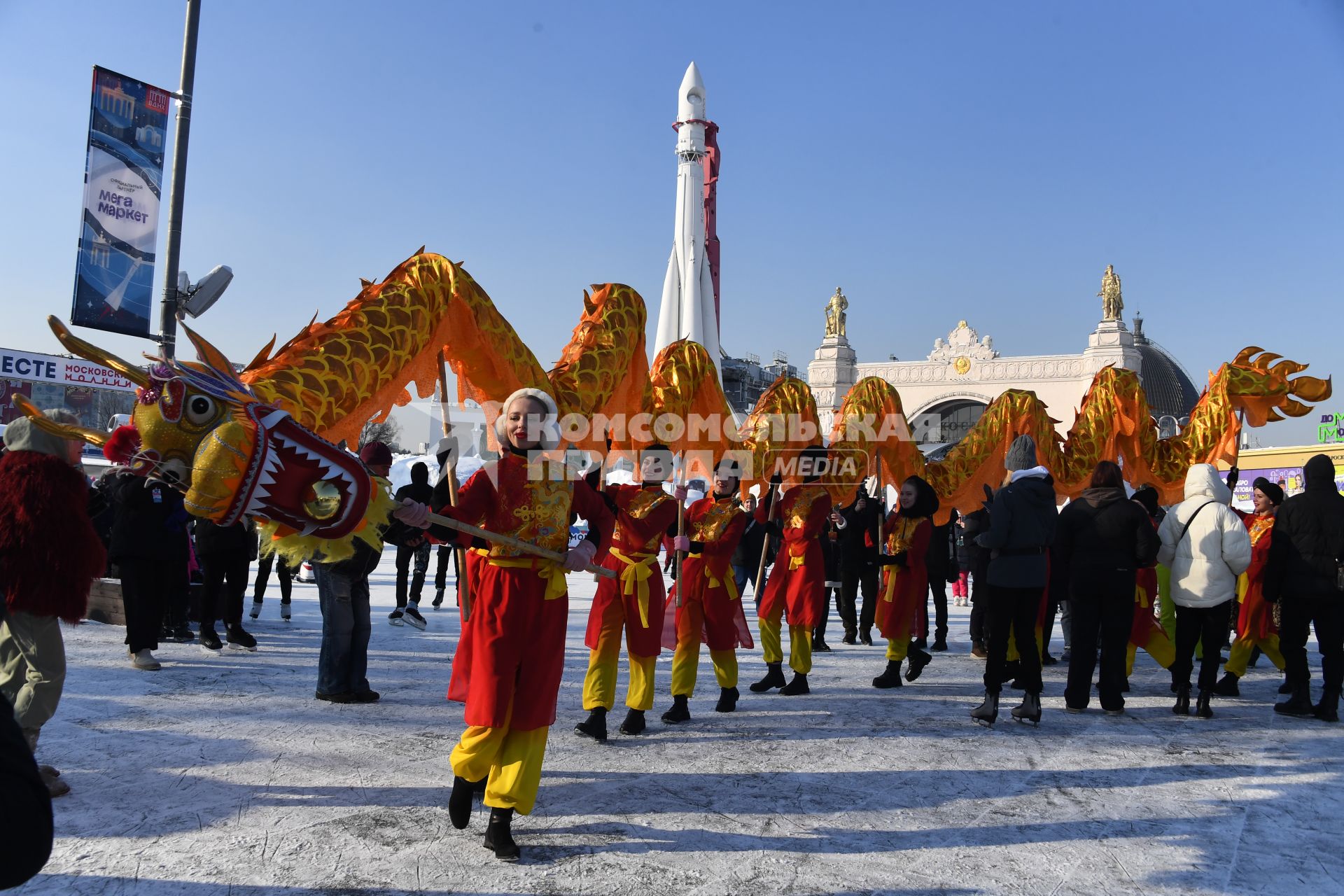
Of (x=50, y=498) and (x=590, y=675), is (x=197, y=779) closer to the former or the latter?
(x=50, y=498)

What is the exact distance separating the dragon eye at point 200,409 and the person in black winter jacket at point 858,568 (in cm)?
693

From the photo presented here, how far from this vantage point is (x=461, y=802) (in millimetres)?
3580

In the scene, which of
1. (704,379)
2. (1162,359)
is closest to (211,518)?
(704,379)

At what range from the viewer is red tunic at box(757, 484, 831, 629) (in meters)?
6.48

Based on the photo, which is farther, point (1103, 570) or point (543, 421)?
point (1103, 570)

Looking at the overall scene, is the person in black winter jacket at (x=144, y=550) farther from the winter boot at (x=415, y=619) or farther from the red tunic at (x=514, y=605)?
the red tunic at (x=514, y=605)

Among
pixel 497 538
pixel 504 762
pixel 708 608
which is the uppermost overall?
pixel 497 538

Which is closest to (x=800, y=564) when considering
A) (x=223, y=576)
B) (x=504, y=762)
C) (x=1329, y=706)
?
(x=504, y=762)

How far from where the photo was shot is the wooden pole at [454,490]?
13.0ft

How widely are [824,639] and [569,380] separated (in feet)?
16.1

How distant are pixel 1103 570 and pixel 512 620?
170 inches

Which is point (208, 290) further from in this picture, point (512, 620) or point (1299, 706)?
point (1299, 706)

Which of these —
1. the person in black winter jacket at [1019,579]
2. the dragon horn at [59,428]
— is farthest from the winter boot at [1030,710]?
the dragon horn at [59,428]

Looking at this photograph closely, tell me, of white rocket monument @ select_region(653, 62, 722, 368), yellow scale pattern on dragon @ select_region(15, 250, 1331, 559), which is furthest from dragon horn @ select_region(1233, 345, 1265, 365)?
white rocket monument @ select_region(653, 62, 722, 368)
